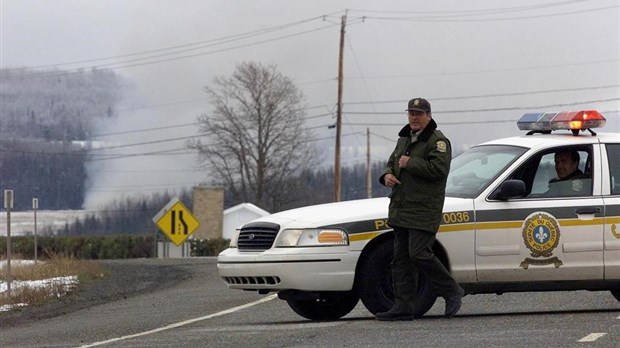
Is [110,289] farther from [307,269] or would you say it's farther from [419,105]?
[419,105]

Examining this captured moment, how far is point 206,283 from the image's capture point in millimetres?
21203

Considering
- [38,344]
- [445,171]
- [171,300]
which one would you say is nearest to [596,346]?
[445,171]

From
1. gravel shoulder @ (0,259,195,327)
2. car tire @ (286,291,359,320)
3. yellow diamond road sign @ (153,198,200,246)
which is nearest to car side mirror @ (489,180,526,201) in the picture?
car tire @ (286,291,359,320)

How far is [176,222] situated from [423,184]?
1086 inches

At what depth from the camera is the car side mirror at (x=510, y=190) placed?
11235 millimetres

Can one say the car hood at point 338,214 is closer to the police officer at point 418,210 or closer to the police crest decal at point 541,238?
the police officer at point 418,210

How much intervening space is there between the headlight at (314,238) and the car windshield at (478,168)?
1103 mm

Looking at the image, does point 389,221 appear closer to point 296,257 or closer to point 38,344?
point 296,257

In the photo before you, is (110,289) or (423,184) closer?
(423,184)

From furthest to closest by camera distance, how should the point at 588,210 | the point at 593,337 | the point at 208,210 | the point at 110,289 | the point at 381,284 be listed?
the point at 208,210
the point at 110,289
the point at 588,210
the point at 381,284
the point at 593,337

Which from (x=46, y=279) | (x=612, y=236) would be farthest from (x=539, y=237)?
(x=46, y=279)

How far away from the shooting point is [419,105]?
1091 centimetres

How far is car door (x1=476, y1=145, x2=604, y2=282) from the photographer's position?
11273 millimetres

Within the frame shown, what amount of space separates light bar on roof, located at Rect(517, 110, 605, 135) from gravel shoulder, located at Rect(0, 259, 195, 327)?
21.3ft
